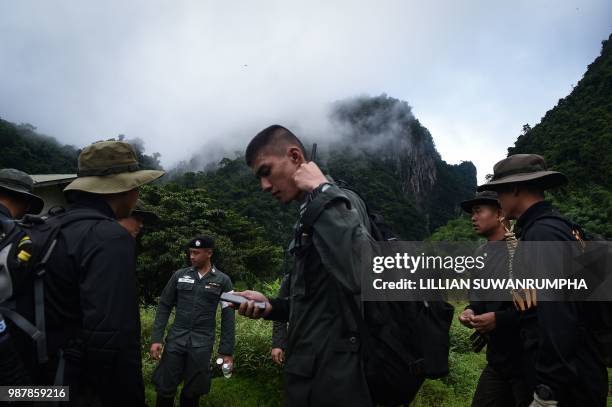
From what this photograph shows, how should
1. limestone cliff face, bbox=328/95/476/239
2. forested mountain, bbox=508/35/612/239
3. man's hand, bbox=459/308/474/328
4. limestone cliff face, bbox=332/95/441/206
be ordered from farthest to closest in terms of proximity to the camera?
limestone cliff face, bbox=332/95/441/206 → limestone cliff face, bbox=328/95/476/239 → forested mountain, bbox=508/35/612/239 → man's hand, bbox=459/308/474/328

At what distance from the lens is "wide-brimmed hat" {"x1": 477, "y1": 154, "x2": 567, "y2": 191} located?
2420mm

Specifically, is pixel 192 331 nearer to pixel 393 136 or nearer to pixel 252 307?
pixel 252 307

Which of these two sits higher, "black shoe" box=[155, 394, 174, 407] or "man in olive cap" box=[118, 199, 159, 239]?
"man in olive cap" box=[118, 199, 159, 239]

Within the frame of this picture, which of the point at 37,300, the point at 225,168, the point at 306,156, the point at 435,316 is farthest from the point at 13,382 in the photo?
the point at 225,168

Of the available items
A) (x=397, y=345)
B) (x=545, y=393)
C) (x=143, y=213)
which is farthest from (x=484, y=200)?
(x=143, y=213)

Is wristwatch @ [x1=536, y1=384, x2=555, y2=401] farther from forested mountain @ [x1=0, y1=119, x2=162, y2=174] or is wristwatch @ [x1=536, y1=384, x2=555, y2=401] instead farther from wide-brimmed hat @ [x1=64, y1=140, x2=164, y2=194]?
forested mountain @ [x1=0, y1=119, x2=162, y2=174]

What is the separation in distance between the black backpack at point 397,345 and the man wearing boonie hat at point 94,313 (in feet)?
2.92

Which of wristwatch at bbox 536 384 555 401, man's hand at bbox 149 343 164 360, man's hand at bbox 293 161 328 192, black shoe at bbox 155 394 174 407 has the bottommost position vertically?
black shoe at bbox 155 394 174 407

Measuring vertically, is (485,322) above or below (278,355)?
above

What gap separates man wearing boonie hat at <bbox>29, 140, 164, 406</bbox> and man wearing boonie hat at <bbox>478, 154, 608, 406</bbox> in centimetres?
202

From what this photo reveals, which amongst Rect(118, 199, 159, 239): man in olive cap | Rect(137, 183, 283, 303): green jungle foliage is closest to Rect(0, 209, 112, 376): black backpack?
Rect(118, 199, 159, 239): man in olive cap

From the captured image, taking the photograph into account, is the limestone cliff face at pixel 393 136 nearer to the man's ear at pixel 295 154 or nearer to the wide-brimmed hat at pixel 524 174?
the wide-brimmed hat at pixel 524 174

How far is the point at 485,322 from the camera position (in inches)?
108

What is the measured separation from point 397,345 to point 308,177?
2.76ft
